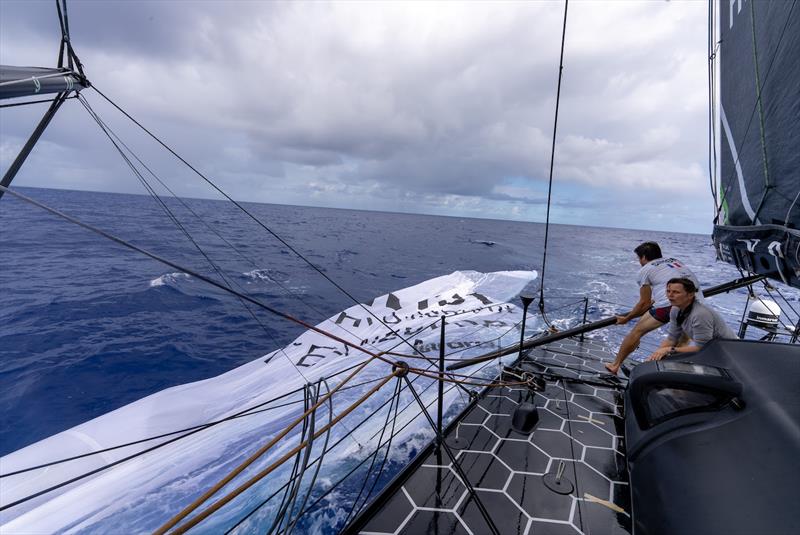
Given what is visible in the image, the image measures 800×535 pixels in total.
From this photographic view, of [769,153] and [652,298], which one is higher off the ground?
[769,153]

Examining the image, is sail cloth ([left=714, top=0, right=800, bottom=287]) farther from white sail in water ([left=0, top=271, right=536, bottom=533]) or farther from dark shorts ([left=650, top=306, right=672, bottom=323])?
white sail in water ([left=0, top=271, right=536, bottom=533])

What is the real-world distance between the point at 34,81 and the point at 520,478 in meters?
7.10

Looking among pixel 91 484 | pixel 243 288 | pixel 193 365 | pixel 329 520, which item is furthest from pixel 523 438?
pixel 243 288

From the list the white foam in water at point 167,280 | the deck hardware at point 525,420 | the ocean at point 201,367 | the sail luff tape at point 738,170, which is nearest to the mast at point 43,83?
the ocean at point 201,367

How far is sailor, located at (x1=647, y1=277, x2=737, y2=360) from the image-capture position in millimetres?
3801

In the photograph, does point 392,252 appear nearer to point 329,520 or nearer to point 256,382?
point 256,382

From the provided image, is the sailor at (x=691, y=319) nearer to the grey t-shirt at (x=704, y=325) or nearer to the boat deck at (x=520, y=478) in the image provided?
the grey t-shirt at (x=704, y=325)

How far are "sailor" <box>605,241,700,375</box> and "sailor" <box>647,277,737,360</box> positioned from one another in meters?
0.48

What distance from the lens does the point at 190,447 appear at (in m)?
6.12

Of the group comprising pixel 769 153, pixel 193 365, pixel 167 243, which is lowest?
pixel 193 365

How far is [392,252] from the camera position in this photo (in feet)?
119

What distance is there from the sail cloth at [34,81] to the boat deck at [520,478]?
5703 millimetres

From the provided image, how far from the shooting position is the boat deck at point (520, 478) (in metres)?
3.05

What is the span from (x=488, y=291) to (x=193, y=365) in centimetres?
1410
